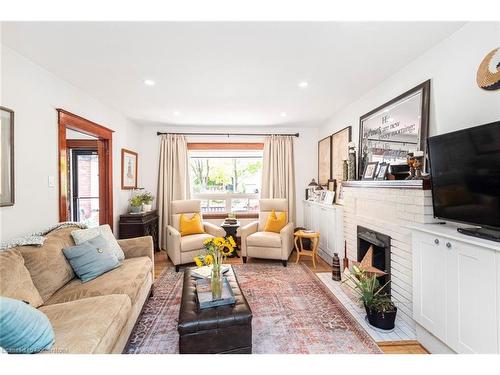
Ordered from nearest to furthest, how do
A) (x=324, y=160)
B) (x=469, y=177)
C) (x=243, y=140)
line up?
(x=469, y=177), (x=324, y=160), (x=243, y=140)

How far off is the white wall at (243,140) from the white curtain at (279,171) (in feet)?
0.62

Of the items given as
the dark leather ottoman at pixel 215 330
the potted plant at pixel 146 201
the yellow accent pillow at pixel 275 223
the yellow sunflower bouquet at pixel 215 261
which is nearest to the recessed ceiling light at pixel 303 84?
the yellow sunflower bouquet at pixel 215 261

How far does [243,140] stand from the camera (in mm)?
4898

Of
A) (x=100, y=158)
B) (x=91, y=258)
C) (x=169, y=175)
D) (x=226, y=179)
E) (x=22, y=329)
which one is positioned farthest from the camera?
(x=226, y=179)

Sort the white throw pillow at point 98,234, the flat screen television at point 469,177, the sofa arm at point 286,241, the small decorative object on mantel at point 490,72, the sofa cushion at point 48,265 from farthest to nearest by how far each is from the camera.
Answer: the sofa arm at point 286,241 → the white throw pillow at point 98,234 → the sofa cushion at point 48,265 → the small decorative object on mantel at point 490,72 → the flat screen television at point 469,177

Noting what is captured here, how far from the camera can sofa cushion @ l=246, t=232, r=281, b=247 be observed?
373 centimetres

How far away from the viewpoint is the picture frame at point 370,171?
2.79 m

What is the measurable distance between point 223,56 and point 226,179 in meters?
3.08

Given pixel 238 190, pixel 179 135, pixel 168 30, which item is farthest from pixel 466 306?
pixel 179 135

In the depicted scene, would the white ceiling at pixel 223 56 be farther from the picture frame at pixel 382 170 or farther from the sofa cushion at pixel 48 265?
the sofa cushion at pixel 48 265

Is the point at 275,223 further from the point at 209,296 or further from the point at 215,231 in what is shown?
the point at 209,296

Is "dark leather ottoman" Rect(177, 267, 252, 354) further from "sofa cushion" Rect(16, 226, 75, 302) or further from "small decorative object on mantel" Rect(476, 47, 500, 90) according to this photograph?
"small decorative object on mantel" Rect(476, 47, 500, 90)

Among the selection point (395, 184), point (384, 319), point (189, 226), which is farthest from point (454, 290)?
point (189, 226)
